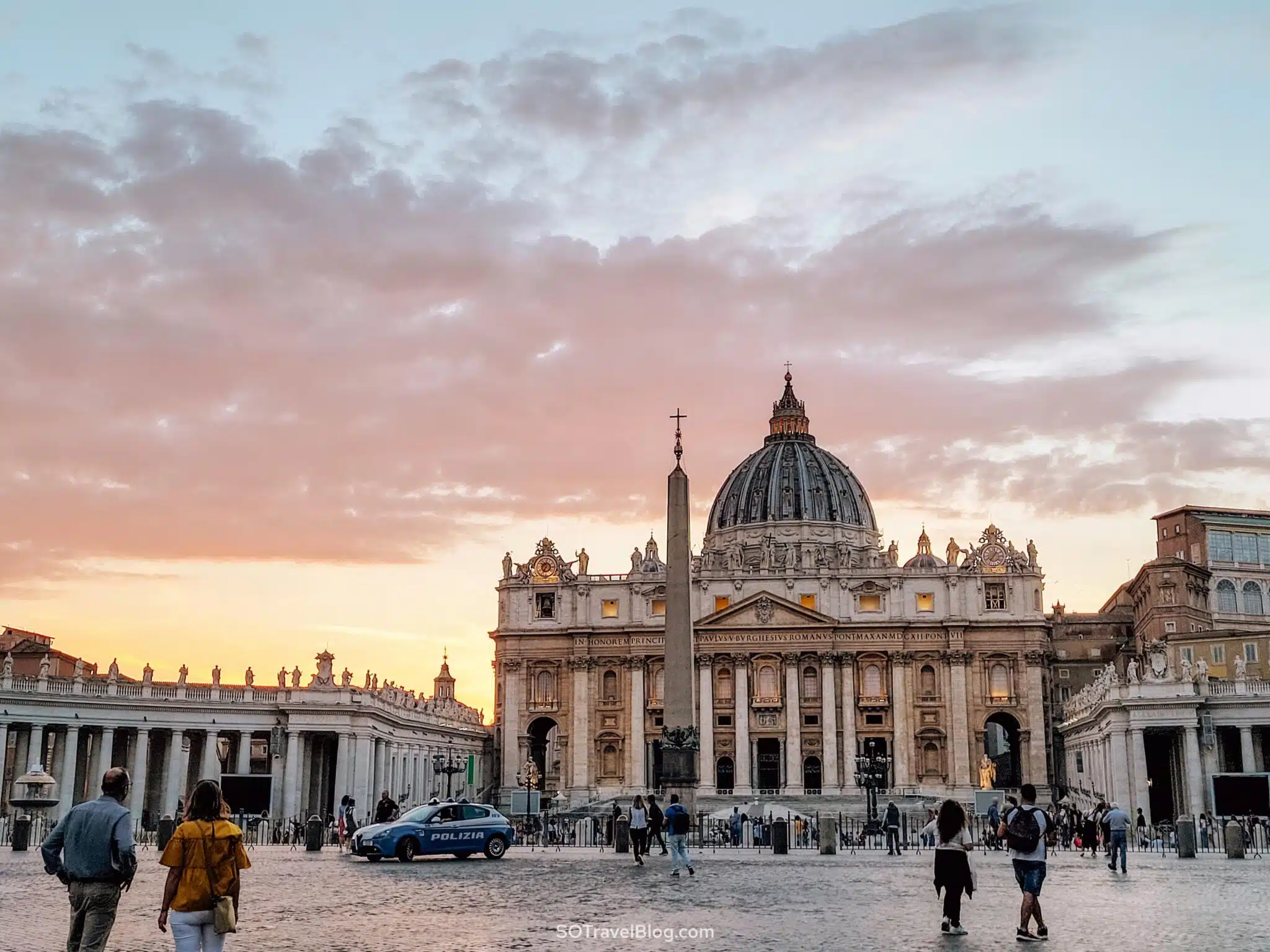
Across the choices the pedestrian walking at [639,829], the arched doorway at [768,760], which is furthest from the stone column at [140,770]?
the arched doorway at [768,760]

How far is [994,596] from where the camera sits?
98125 mm

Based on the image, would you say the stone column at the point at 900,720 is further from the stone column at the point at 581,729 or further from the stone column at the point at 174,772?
the stone column at the point at 174,772

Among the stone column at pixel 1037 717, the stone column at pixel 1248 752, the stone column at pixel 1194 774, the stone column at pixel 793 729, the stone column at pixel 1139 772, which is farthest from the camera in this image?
the stone column at pixel 793 729

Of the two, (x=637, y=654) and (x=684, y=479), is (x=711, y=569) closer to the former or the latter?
(x=637, y=654)

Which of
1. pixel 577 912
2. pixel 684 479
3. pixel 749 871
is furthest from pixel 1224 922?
pixel 684 479

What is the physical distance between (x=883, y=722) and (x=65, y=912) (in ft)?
269

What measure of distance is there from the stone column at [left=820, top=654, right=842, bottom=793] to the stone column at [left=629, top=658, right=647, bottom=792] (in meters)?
12.5

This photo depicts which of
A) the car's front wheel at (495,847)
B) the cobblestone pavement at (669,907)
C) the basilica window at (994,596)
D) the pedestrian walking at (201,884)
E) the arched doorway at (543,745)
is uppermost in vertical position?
the basilica window at (994,596)

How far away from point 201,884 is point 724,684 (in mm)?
89616

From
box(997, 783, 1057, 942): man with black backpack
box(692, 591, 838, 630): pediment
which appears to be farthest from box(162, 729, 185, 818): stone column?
box(997, 783, 1057, 942): man with black backpack

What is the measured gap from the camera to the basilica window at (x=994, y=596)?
97.8 m

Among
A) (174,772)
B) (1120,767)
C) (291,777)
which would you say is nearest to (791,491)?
(1120,767)

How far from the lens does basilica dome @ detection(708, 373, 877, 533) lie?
122 metres

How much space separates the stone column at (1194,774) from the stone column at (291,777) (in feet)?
142
